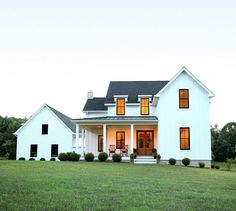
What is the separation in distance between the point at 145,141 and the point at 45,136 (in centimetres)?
1153

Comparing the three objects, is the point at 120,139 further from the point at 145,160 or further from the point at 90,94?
the point at 90,94

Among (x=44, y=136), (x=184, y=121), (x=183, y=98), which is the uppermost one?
(x=183, y=98)

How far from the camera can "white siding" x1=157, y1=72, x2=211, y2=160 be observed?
91.5ft

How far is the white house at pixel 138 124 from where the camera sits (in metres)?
28.1

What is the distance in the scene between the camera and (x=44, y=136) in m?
37.2

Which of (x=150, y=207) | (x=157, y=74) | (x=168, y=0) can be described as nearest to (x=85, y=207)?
(x=150, y=207)

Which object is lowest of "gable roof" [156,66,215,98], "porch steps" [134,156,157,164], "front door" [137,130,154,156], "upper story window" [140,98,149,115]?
"porch steps" [134,156,157,164]

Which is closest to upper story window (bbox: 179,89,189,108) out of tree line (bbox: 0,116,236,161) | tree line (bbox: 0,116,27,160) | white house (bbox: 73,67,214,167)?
white house (bbox: 73,67,214,167)

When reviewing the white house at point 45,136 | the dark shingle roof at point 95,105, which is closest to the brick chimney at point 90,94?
the dark shingle roof at point 95,105

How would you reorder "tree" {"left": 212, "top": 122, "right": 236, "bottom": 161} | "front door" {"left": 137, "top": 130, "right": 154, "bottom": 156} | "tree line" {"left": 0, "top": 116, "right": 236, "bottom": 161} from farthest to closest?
"tree" {"left": 212, "top": 122, "right": 236, "bottom": 161} < "tree line" {"left": 0, "top": 116, "right": 236, "bottom": 161} < "front door" {"left": 137, "top": 130, "right": 154, "bottom": 156}

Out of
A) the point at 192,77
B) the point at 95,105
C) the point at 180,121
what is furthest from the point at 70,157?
the point at 192,77

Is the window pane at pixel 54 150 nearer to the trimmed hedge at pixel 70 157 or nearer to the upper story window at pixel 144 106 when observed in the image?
the trimmed hedge at pixel 70 157

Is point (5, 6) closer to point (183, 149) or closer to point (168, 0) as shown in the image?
point (168, 0)

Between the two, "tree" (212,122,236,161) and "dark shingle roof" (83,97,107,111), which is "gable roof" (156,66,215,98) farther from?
→ "tree" (212,122,236,161)
